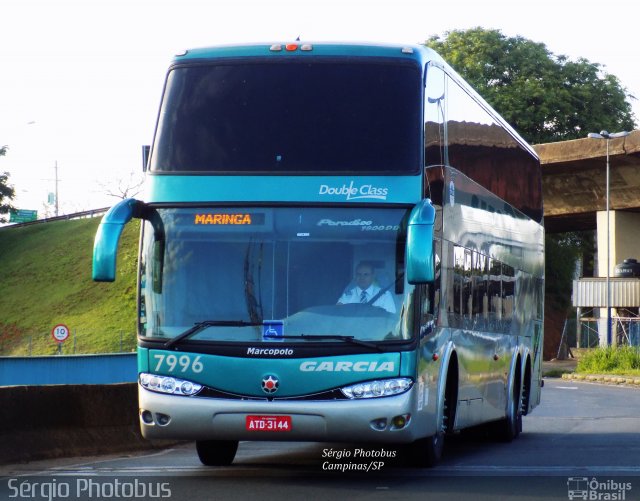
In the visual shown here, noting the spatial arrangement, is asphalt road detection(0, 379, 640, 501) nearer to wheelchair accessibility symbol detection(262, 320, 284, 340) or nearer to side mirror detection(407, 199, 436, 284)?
wheelchair accessibility symbol detection(262, 320, 284, 340)

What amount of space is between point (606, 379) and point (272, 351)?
33834 mm

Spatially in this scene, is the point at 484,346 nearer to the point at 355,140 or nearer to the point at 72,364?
the point at 355,140

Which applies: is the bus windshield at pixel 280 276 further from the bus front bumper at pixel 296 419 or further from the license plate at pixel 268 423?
the license plate at pixel 268 423

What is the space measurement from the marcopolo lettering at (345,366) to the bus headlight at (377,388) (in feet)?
0.38

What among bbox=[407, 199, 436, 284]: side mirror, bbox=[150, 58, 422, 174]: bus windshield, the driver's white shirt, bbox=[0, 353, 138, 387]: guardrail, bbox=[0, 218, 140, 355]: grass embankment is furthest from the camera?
bbox=[0, 218, 140, 355]: grass embankment

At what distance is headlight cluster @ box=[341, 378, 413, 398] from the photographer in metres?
11.6

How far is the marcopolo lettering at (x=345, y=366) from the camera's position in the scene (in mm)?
11523

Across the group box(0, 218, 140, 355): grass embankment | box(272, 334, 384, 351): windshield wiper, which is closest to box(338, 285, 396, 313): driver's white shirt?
box(272, 334, 384, 351): windshield wiper

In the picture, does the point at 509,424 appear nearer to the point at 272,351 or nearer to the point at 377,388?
the point at 377,388

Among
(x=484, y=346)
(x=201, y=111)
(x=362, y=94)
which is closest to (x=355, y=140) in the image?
(x=362, y=94)

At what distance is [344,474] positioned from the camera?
13.1m

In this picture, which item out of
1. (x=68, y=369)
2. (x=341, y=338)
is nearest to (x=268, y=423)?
(x=341, y=338)

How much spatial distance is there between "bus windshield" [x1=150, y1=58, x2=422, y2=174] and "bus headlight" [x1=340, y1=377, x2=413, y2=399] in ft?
6.26

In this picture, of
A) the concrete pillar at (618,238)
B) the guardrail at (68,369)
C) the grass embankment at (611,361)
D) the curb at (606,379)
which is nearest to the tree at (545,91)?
the concrete pillar at (618,238)
